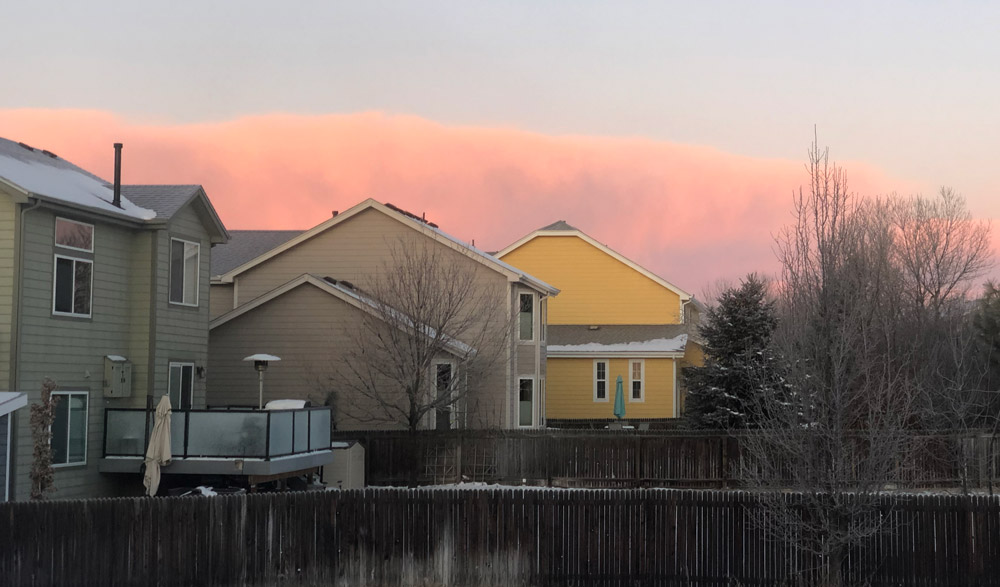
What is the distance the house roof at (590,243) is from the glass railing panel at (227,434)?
30.3m

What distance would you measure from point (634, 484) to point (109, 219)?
14.9 metres

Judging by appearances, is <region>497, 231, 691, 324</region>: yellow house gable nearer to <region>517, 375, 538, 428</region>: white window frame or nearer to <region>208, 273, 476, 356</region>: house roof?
<region>517, 375, 538, 428</region>: white window frame

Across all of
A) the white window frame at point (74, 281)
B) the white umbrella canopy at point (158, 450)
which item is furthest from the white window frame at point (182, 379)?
the white umbrella canopy at point (158, 450)

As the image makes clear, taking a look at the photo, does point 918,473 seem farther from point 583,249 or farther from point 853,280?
point 583,249

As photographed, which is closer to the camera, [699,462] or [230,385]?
[699,462]

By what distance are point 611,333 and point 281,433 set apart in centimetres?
2837

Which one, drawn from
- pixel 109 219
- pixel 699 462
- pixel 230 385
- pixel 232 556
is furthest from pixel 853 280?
pixel 230 385

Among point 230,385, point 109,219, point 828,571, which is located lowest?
point 828,571

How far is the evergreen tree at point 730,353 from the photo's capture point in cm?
3334

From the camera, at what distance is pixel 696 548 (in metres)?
17.4

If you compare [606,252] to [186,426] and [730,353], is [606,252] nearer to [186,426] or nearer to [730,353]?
[730,353]

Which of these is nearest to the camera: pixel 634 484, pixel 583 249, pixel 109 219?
pixel 109 219

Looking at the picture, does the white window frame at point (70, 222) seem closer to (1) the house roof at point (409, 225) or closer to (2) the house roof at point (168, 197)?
(2) the house roof at point (168, 197)

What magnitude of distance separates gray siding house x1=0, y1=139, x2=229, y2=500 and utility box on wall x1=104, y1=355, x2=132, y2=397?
1.2 inches
